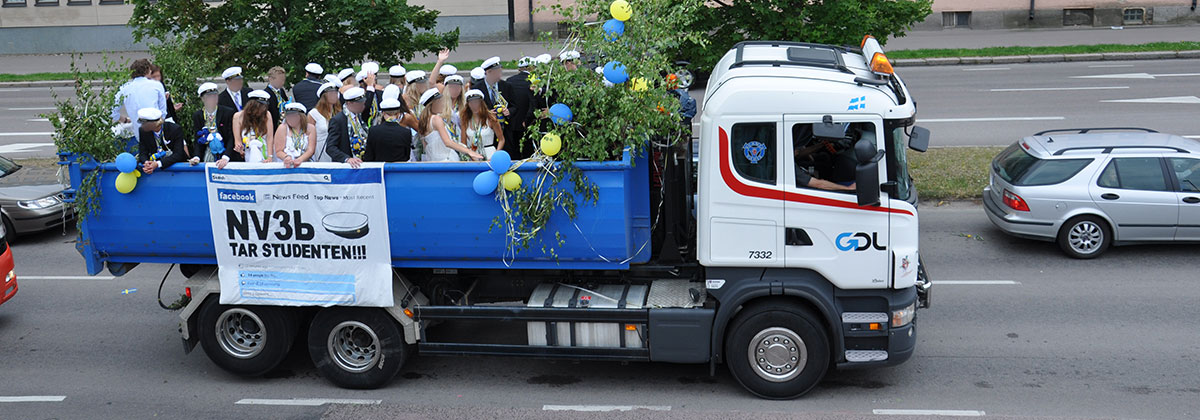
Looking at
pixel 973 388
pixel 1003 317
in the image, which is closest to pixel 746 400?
pixel 973 388

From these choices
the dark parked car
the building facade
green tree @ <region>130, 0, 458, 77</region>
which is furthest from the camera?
the building facade

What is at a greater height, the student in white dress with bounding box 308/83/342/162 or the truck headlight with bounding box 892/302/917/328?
the student in white dress with bounding box 308/83/342/162

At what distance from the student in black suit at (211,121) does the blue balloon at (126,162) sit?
68.0 inches

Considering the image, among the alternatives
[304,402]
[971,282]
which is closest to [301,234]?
[304,402]

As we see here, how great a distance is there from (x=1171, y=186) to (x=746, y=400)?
671cm

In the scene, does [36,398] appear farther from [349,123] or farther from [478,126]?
[478,126]

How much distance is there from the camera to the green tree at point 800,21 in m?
15.0

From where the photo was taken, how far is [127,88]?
447 inches

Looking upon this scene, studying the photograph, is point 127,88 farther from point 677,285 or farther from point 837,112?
point 837,112

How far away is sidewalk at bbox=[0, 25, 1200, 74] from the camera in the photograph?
2956 centimetres

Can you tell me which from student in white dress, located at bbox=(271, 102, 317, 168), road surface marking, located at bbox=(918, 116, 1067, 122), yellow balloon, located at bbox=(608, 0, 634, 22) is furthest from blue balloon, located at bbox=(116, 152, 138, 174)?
road surface marking, located at bbox=(918, 116, 1067, 122)

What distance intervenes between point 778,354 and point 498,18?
1118 inches

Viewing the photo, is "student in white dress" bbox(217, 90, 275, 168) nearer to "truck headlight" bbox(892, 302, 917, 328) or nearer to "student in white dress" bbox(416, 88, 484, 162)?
"student in white dress" bbox(416, 88, 484, 162)

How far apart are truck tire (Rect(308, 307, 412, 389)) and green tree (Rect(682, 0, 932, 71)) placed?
7930 mm
